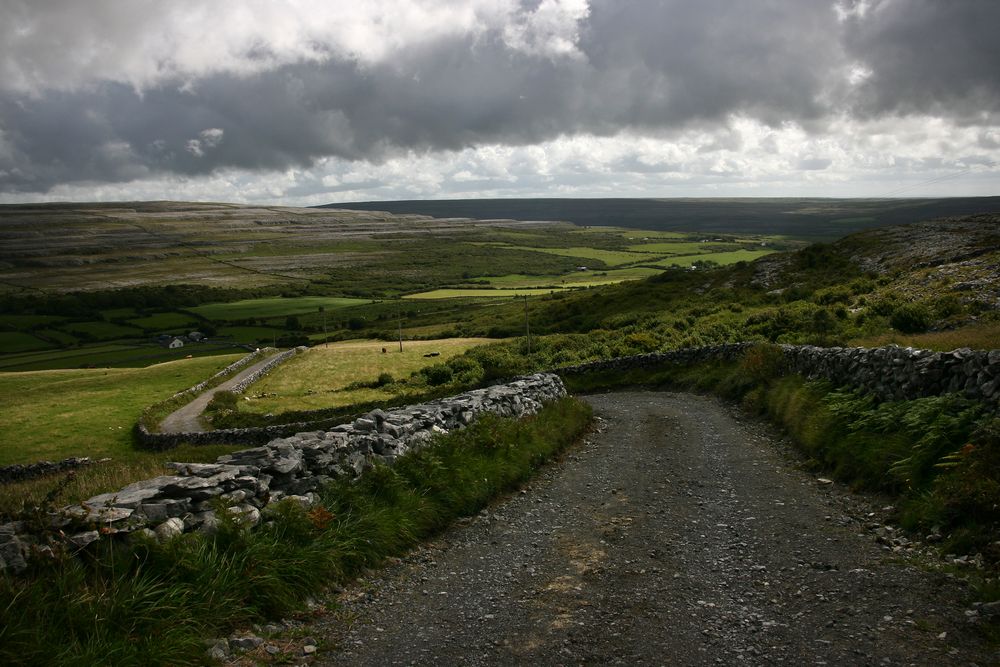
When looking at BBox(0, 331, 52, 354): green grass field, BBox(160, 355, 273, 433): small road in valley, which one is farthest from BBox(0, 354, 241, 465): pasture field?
BBox(0, 331, 52, 354): green grass field

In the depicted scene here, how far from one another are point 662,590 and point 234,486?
577cm

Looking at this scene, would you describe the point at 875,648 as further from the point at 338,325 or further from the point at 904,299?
the point at 338,325

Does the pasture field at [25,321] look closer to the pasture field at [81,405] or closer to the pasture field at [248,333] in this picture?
the pasture field at [248,333]

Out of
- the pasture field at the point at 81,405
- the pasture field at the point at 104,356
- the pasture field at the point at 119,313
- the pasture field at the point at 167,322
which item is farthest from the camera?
the pasture field at the point at 119,313

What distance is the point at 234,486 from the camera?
29.3 feet

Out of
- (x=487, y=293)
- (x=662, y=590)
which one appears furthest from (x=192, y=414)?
(x=487, y=293)

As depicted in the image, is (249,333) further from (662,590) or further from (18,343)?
(662,590)

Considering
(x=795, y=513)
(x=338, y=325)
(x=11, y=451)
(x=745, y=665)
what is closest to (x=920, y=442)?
(x=795, y=513)

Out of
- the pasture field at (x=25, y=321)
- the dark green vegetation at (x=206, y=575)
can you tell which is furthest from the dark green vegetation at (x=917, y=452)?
the pasture field at (x=25, y=321)

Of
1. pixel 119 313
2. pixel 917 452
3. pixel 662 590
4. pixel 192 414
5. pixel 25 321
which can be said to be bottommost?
pixel 25 321

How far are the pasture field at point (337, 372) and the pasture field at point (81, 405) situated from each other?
944 cm

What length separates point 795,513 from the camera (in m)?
11.1

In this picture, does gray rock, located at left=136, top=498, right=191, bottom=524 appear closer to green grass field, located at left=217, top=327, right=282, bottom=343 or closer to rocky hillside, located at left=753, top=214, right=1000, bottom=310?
rocky hillside, located at left=753, top=214, right=1000, bottom=310

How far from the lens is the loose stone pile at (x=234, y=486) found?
7.00m
